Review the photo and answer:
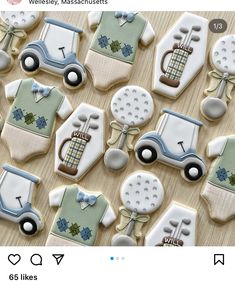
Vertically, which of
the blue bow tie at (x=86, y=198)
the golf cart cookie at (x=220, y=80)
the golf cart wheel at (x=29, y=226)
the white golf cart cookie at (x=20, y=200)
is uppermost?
the golf cart cookie at (x=220, y=80)

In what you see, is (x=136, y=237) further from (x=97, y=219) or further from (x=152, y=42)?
(x=152, y=42)

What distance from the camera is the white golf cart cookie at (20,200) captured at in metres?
0.83

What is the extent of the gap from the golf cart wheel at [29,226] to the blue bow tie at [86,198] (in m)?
0.09

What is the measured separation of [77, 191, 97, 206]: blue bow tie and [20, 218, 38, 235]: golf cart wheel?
94 millimetres

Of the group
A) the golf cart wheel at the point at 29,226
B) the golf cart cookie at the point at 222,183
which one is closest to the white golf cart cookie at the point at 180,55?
the golf cart cookie at the point at 222,183

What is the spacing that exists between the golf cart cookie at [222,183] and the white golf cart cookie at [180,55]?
5.0 inches

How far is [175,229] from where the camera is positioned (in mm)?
817

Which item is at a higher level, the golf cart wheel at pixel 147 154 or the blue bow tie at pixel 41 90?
the blue bow tie at pixel 41 90

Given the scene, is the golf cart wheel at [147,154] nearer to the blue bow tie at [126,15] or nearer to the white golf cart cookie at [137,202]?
the white golf cart cookie at [137,202]

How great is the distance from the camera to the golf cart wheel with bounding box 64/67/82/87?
850 mm

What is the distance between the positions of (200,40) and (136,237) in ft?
1.26

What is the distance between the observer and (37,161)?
86cm
